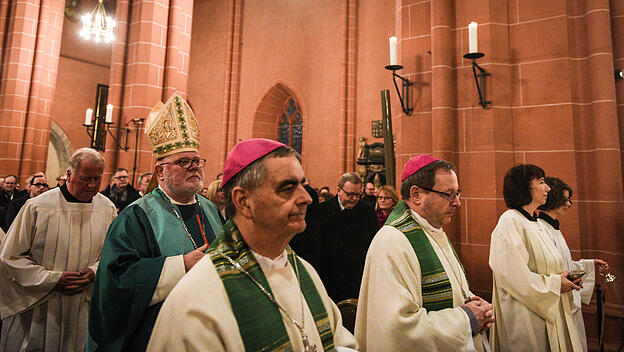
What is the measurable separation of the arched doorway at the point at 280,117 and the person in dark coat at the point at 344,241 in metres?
6.92

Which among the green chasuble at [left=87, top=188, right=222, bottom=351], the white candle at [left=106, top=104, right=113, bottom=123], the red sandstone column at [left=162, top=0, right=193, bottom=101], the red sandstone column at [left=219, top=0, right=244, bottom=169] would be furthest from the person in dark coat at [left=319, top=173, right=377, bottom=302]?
the red sandstone column at [left=219, top=0, right=244, bottom=169]

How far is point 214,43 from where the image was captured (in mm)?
11539

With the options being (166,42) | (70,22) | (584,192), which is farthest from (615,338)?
(70,22)

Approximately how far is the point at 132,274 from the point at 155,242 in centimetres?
24

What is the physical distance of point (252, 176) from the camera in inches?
48.9

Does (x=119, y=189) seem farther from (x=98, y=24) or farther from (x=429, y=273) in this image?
(x=98, y=24)

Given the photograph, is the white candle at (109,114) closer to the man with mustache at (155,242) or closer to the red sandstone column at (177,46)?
the red sandstone column at (177,46)

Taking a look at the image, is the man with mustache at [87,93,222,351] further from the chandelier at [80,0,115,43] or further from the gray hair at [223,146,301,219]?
the chandelier at [80,0,115,43]

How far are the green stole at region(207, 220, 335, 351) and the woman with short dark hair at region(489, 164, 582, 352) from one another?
5.50ft

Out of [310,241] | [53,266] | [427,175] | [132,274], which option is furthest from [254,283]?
[310,241]

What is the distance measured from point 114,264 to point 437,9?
13.1 ft

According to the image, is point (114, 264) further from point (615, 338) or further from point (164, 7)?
point (164, 7)

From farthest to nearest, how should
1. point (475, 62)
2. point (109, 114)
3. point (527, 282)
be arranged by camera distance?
point (109, 114) < point (475, 62) < point (527, 282)

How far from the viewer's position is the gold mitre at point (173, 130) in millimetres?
2197
